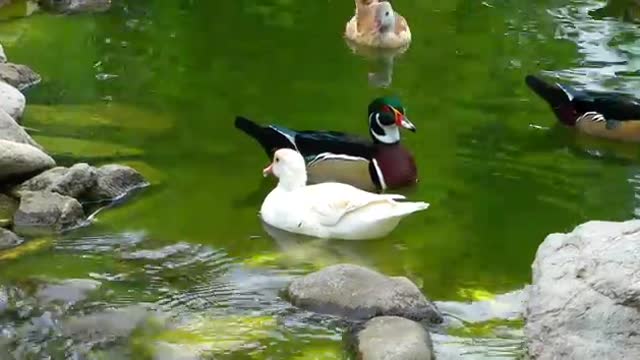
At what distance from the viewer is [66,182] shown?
8.04m

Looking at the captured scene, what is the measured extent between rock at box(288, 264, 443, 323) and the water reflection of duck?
8.58 metres

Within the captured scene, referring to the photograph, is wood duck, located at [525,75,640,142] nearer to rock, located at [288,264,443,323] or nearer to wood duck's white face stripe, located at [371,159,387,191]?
wood duck's white face stripe, located at [371,159,387,191]

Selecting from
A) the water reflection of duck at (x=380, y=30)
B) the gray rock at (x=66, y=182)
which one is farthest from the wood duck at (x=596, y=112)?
the gray rock at (x=66, y=182)

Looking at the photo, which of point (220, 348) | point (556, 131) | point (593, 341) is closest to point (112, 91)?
point (556, 131)

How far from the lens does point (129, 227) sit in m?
7.73

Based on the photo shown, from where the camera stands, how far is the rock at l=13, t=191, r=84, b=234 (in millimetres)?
7539

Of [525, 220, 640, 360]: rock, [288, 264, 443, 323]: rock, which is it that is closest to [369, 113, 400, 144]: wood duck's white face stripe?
A: [288, 264, 443, 323]: rock

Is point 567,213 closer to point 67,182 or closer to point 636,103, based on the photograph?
point 636,103

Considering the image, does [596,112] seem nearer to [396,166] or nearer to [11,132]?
[396,166]

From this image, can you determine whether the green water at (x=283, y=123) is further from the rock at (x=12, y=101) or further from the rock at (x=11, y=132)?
the rock at (x=11, y=132)

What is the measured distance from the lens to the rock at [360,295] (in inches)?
242

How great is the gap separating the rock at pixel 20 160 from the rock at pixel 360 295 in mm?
2632

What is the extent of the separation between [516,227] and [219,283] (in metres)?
2.25

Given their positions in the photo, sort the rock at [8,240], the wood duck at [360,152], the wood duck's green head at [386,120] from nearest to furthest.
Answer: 1. the rock at [8,240]
2. the wood duck at [360,152]
3. the wood duck's green head at [386,120]
